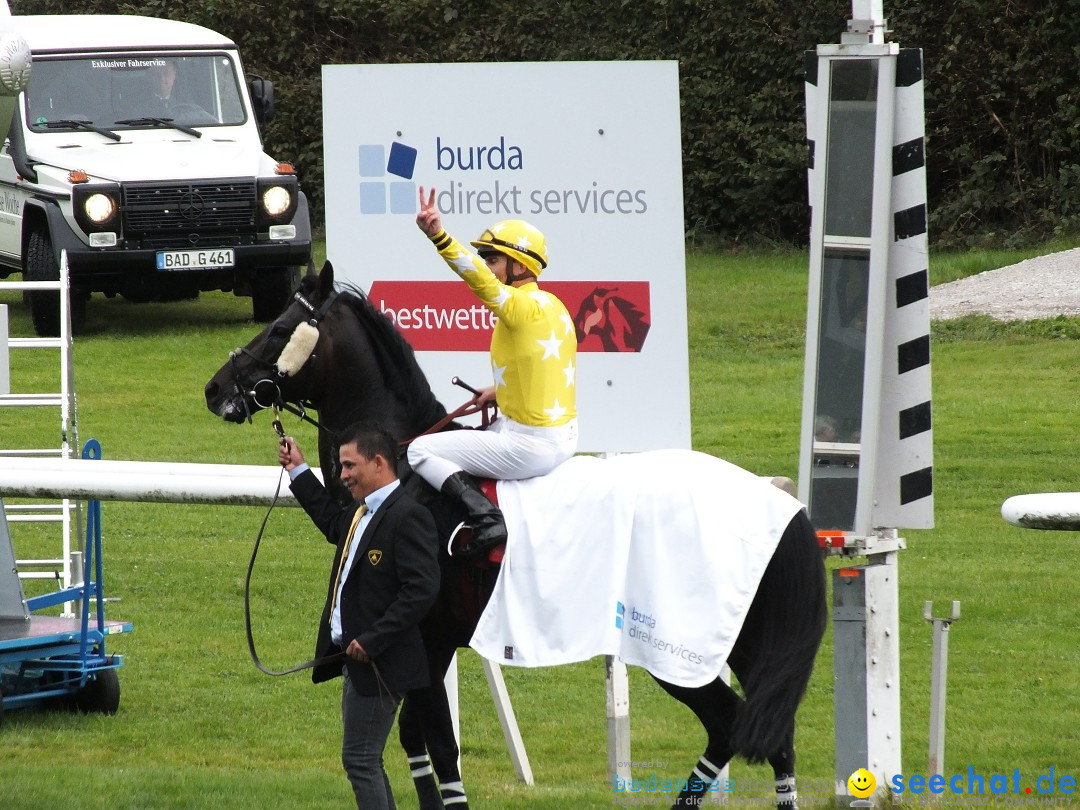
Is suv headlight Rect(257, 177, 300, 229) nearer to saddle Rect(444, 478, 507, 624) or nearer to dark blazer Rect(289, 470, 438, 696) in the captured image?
saddle Rect(444, 478, 507, 624)

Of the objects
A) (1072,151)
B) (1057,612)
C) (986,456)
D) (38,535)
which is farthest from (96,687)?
(1072,151)

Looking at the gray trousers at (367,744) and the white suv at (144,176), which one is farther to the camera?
the white suv at (144,176)

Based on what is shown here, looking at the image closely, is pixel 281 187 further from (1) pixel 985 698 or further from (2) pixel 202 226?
(1) pixel 985 698

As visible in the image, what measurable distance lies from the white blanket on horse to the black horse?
6.1 inches

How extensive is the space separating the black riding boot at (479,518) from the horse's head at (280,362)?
2.64ft

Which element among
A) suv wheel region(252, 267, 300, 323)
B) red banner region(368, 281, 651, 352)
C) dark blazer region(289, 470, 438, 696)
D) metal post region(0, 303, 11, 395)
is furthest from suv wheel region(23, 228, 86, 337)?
dark blazer region(289, 470, 438, 696)

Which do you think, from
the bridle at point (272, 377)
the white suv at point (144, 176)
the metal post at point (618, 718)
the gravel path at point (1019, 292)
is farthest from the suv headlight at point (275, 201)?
the metal post at point (618, 718)

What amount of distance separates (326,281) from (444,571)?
3.77 ft

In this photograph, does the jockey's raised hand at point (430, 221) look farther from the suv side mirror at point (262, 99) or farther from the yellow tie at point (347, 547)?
the suv side mirror at point (262, 99)

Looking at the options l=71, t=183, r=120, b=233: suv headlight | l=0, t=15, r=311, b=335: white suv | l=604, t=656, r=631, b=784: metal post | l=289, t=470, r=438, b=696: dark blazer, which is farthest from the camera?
l=0, t=15, r=311, b=335: white suv

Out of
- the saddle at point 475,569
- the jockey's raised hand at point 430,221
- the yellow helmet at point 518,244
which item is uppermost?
the jockey's raised hand at point 430,221

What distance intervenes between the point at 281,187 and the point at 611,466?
1041 centimetres

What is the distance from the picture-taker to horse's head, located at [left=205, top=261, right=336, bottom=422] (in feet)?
17.9

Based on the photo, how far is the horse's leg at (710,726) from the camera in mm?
4988
